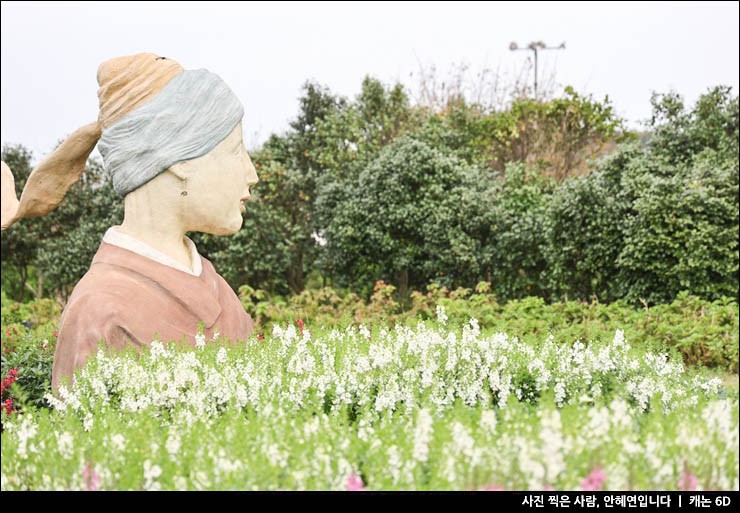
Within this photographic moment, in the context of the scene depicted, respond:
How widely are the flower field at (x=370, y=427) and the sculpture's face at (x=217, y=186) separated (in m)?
0.95

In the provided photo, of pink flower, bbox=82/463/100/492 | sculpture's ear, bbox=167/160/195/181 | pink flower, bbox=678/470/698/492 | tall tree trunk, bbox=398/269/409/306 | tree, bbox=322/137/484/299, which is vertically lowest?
pink flower, bbox=678/470/698/492

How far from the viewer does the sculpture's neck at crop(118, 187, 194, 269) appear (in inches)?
168

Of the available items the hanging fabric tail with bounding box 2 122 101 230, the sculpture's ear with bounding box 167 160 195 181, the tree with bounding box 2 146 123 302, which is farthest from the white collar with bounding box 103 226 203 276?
the tree with bounding box 2 146 123 302

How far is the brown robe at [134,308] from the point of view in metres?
3.81

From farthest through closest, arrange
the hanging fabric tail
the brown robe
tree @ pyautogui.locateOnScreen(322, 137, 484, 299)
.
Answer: tree @ pyautogui.locateOnScreen(322, 137, 484, 299), the hanging fabric tail, the brown robe

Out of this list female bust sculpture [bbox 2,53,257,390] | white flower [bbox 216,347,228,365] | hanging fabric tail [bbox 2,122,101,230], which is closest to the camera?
white flower [bbox 216,347,228,365]

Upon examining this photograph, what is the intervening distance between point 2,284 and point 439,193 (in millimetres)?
10018


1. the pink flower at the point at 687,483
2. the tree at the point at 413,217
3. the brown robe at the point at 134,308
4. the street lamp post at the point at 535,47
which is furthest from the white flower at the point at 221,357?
the street lamp post at the point at 535,47

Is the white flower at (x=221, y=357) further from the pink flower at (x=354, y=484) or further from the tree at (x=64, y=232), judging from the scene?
the tree at (x=64, y=232)

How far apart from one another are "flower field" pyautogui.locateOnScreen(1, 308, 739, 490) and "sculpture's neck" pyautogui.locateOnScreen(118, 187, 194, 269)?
87 centimetres

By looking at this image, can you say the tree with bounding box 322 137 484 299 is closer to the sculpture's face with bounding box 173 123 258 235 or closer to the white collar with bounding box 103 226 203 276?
the sculpture's face with bounding box 173 123 258 235

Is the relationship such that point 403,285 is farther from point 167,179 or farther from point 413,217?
point 167,179

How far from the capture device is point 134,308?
12.9 ft
